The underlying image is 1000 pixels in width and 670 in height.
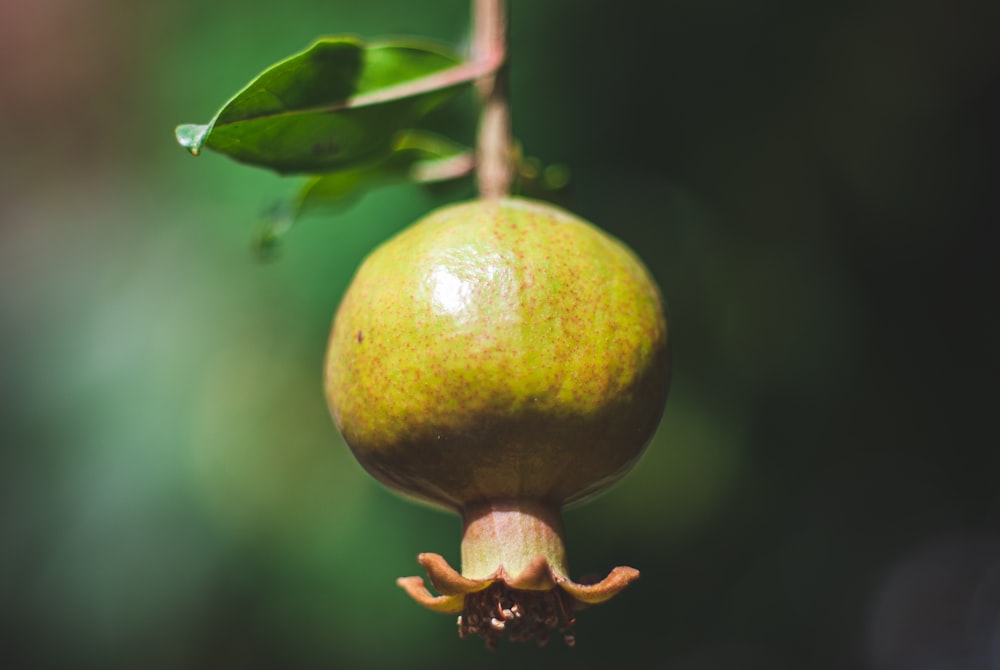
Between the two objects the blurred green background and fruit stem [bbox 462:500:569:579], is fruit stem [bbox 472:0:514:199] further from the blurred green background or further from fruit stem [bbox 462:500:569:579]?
the blurred green background

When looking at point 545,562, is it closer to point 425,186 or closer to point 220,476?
point 425,186

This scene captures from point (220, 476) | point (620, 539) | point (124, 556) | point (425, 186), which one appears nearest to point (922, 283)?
point (620, 539)

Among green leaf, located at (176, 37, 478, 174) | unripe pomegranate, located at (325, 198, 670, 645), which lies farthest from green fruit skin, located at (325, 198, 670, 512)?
green leaf, located at (176, 37, 478, 174)

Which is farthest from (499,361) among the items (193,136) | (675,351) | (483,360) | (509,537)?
(675,351)

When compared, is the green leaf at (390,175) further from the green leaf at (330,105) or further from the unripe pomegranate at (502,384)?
the unripe pomegranate at (502,384)

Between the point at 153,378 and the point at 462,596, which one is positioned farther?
the point at 153,378

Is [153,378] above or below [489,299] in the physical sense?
above

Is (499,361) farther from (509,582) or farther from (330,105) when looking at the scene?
(330,105)
